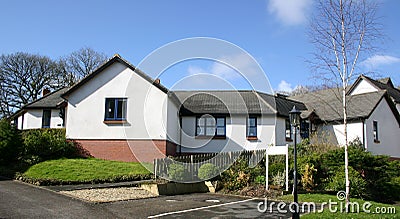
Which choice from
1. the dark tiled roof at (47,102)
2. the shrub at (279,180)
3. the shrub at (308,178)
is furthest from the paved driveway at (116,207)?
the dark tiled roof at (47,102)

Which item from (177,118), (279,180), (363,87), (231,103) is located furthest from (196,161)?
(363,87)

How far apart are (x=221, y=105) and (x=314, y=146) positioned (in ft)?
26.8

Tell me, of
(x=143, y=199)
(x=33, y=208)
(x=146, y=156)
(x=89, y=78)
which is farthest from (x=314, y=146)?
(x=33, y=208)

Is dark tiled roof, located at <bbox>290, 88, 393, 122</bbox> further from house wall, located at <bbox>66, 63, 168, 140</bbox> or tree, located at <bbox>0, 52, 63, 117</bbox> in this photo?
tree, located at <bbox>0, 52, 63, 117</bbox>

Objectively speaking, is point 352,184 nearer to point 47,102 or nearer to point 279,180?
point 279,180

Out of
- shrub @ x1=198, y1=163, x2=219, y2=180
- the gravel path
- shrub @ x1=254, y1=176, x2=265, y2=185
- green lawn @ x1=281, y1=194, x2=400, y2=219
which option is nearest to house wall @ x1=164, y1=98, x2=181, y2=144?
shrub @ x1=198, y1=163, x2=219, y2=180

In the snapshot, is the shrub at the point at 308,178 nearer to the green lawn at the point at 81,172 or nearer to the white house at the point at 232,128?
the green lawn at the point at 81,172

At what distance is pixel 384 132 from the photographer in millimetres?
28938

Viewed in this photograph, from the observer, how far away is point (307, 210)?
38.3ft

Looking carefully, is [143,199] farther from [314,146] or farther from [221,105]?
[221,105]

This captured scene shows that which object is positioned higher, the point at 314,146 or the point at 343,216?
the point at 314,146

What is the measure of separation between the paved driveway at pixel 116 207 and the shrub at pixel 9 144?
19.5 ft

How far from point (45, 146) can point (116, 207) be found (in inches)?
447

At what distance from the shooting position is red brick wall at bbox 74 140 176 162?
2211 cm
